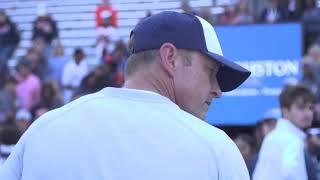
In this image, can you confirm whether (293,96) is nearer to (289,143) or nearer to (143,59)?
(289,143)

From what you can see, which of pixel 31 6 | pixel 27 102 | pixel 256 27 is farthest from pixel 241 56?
pixel 31 6

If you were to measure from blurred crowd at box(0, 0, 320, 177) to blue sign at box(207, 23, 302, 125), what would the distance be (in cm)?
28

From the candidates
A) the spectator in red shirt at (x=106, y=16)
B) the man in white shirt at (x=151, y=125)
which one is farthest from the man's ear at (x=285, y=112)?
the spectator in red shirt at (x=106, y=16)

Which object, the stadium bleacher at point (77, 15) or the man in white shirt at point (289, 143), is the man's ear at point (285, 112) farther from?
the stadium bleacher at point (77, 15)

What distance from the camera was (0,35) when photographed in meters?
16.2

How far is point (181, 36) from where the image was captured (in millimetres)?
1989

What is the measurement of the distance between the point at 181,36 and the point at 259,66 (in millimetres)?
9372

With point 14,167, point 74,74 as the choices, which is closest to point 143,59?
point 14,167

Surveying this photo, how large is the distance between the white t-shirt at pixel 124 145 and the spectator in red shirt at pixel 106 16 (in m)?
13.9

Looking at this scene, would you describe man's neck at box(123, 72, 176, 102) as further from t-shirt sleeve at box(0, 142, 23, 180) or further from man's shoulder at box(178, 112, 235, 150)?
t-shirt sleeve at box(0, 142, 23, 180)

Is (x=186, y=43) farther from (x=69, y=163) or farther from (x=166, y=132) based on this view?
(x=69, y=163)

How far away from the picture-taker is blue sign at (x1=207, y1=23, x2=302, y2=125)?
11.2m

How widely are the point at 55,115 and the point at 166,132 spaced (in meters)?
0.26

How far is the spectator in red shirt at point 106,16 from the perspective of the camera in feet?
52.0
